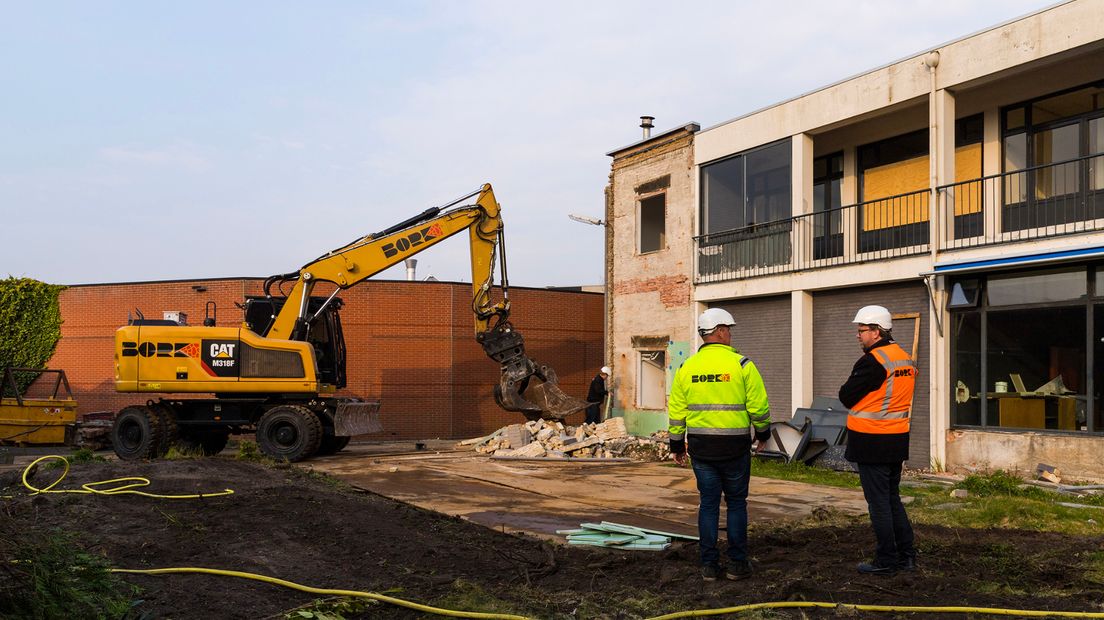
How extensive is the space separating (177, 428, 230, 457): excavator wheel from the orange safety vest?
14.0 metres

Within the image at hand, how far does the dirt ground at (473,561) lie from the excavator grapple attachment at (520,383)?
26.1 ft

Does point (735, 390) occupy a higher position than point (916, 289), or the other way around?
point (916, 289)

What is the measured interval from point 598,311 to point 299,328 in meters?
11.1

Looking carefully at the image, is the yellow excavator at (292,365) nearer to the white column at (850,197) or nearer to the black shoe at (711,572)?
the white column at (850,197)

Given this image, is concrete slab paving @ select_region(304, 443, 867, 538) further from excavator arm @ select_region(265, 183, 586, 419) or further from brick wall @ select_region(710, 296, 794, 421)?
brick wall @ select_region(710, 296, 794, 421)

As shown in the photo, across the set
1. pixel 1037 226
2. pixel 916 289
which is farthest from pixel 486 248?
pixel 1037 226

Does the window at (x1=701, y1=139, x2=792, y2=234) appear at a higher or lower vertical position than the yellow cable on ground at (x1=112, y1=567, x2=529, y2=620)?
higher

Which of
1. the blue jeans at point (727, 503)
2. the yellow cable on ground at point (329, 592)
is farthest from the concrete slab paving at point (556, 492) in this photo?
the yellow cable on ground at point (329, 592)

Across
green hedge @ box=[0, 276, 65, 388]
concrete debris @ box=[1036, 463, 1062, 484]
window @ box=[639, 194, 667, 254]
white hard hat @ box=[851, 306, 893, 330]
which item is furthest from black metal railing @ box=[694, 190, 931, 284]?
green hedge @ box=[0, 276, 65, 388]

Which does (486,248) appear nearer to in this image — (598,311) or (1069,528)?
(598,311)

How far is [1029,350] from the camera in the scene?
14164mm

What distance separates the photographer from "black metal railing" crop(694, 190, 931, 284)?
1666 centimetres

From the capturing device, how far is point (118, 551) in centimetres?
697

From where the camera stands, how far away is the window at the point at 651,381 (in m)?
21.1
